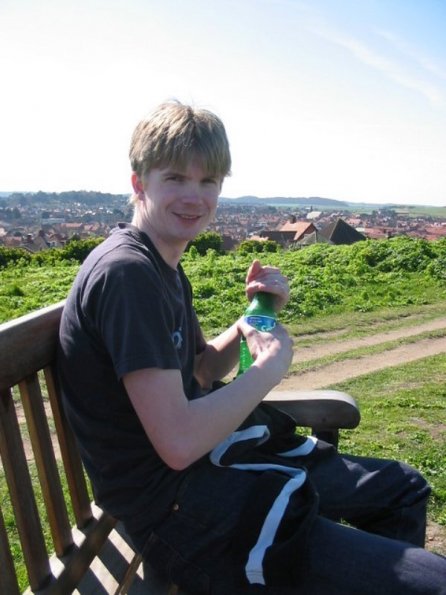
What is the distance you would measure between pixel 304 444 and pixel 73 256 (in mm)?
15952

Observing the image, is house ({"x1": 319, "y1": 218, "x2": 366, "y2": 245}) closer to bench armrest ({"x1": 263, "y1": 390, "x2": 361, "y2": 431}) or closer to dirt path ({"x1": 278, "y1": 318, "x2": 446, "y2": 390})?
dirt path ({"x1": 278, "y1": 318, "x2": 446, "y2": 390})

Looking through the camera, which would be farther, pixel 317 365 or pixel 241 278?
pixel 241 278

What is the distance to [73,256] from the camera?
17281 millimetres

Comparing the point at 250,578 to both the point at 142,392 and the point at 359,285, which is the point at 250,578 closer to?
the point at 142,392

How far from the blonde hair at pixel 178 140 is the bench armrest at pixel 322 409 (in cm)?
91

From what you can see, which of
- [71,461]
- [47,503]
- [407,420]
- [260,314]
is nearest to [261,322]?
[260,314]

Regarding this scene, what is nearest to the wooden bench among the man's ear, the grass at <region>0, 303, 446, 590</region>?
the man's ear

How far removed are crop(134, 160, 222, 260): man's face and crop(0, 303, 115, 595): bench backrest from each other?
37 cm

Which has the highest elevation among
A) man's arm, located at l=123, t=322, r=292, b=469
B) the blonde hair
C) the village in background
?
the blonde hair

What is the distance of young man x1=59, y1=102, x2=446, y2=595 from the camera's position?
1.49 m

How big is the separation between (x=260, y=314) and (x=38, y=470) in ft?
2.76

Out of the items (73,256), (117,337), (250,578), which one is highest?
(117,337)

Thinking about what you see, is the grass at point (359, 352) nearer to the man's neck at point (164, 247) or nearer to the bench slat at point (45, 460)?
the man's neck at point (164, 247)

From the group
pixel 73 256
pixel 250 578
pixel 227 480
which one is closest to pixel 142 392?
pixel 227 480
